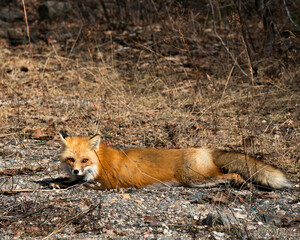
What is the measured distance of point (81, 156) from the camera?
13.3ft

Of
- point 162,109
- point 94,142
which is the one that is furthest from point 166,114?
point 94,142

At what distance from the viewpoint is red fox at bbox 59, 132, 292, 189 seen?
406cm

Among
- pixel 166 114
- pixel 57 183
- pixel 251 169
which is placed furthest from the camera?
pixel 166 114

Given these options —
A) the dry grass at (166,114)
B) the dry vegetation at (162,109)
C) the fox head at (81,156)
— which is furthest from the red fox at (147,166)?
the dry grass at (166,114)

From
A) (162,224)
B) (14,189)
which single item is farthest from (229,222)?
(14,189)

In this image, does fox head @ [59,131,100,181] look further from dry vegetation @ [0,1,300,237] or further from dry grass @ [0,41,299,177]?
dry grass @ [0,41,299,177]

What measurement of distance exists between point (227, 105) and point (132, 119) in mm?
1948

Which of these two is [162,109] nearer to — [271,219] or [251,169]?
[251,169]

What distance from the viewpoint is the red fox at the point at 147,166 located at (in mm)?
4062

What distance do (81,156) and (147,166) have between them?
0.72 m

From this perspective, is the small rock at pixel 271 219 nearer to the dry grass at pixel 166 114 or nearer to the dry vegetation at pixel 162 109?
the dry vegetation at pixel 162 109

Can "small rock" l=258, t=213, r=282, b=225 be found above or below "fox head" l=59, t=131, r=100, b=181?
below

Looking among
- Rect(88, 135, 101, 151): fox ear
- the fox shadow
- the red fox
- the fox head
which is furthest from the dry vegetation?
Rect(88, 135, 101, 151): fox ear

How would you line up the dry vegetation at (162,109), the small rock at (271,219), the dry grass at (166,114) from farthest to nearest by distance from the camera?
the dry grass at (166,114) < the dry vegetation at (162,109) < the small rock at (271,219)
